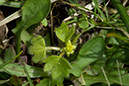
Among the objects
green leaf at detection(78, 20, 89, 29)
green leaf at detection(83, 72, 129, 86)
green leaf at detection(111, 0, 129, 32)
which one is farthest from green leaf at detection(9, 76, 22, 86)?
green leaf at detection(111, 0, 129, 32)

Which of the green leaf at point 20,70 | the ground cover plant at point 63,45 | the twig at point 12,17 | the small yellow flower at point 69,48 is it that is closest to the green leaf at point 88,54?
the ground cover plant at point 63,45

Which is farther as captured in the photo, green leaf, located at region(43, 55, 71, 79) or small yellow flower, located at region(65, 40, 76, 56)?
small yellow flower, located at region(65, 40, 76, 56)

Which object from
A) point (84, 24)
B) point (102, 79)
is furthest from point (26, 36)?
point (102, 79)

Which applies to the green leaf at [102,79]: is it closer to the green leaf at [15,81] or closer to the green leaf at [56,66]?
the green leaf at [56,66]

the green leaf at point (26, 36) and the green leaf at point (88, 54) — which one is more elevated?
the green leaf at point (26, 36)

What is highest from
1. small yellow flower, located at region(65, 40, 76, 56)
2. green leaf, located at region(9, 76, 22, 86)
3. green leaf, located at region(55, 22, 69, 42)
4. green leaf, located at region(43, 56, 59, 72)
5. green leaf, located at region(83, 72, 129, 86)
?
green leaf, located at region(55, 22, 69, 42)

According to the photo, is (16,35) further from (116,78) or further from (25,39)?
(116,78)

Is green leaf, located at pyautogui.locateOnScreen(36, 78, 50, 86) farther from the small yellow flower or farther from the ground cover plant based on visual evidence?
the small yellow flower
